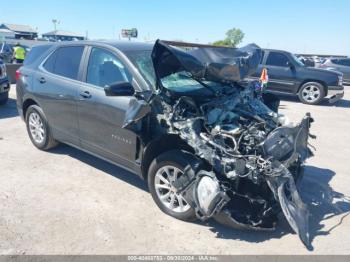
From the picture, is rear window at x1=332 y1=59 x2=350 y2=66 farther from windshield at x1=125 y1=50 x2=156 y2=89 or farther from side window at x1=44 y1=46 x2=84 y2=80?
side window at x1=44 y1=46 x2=84 y2=80

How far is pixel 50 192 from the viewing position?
4195 millimetres

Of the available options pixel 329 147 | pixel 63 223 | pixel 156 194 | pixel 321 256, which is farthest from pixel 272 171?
pixel 329 147

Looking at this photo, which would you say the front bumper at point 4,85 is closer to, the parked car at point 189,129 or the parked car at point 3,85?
the parked car at point 3,85

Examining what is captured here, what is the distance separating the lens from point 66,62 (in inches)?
192

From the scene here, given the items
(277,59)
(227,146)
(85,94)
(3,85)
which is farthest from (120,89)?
(277,59)

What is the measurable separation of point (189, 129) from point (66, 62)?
250cm

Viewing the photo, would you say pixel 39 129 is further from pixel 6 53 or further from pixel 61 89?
pixel 6 53

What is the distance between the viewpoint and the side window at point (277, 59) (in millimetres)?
12070

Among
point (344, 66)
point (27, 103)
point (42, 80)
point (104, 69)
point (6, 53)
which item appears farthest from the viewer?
point (6, 53)

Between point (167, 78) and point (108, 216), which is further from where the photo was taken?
point (167, 78)

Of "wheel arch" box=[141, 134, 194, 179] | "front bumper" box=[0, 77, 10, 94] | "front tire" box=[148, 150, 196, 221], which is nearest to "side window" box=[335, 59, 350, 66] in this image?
"front bumper" box=[0, 77, 10, 94]

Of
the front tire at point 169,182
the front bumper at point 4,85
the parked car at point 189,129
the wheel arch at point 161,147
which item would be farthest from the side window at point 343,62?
the front tire at point 169,182

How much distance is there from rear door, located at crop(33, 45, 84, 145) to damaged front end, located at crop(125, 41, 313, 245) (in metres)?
1.44

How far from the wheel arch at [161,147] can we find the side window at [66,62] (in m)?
1.67
